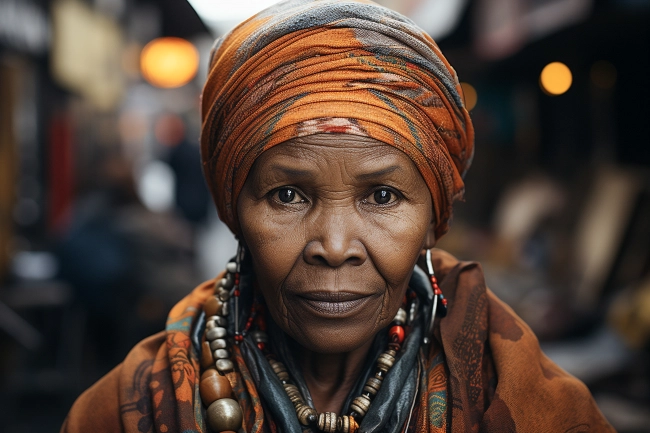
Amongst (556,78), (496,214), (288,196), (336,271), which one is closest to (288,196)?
(288,196)

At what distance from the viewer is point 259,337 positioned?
6.48 feet

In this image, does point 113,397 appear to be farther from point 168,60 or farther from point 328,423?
point 168,60

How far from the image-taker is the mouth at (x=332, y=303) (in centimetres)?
170

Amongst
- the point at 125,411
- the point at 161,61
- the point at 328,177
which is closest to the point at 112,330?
the point at 125,411

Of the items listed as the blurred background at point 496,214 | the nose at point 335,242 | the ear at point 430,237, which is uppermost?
the nose at point 335,242

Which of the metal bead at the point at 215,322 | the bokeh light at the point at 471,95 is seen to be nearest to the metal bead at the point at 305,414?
the metal bead at the point at 215,322

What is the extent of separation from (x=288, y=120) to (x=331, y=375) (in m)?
0.78

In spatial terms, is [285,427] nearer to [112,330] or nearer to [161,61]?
[112,330]

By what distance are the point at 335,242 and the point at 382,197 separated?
0.62 ft

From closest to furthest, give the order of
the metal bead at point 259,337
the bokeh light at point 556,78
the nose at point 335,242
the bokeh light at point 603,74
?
the nose at point 335,242 → the metal bead at point 259,337 → the bokeh light at point 603,74 → the bokeh light at point 556,78

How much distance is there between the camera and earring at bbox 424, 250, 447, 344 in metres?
1.94

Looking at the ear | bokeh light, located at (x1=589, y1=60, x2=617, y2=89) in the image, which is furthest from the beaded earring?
bokeh light, located at (x1=589, y1=60, x2=617, y2=89)

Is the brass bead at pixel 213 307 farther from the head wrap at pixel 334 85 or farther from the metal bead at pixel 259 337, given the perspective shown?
the head wrap at pixel 334 85

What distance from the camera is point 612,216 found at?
5.22 m
